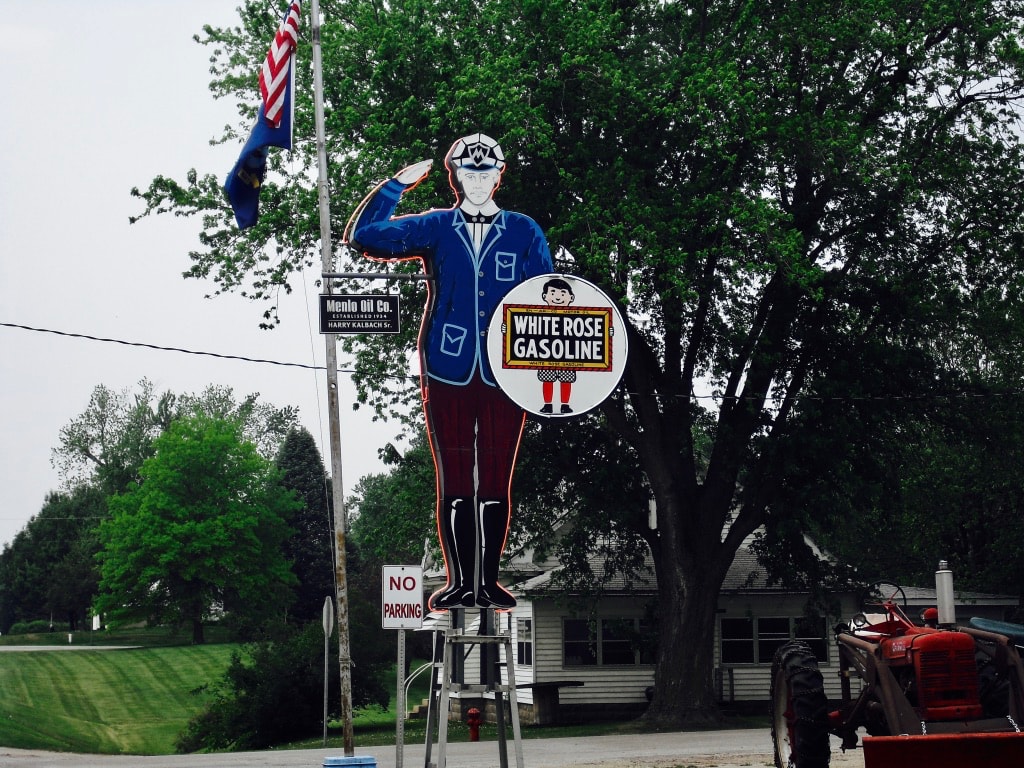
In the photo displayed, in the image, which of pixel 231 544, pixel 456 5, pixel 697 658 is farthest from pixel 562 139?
pixel 231 544

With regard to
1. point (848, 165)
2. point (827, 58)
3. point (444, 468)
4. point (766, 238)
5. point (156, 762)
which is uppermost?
point (827, 58)

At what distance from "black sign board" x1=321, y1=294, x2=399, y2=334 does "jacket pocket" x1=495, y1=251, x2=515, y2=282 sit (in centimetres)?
129

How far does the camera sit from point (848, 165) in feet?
81.8

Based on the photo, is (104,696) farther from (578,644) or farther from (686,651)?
(686,651)

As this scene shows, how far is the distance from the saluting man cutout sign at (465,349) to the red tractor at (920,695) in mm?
4008

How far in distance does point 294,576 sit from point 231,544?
513cm

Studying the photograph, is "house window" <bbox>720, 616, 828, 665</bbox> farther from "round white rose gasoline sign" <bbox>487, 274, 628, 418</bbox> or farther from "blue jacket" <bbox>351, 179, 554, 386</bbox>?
"blue jacket" <bbox>351, 179, 554, 386</bbox>

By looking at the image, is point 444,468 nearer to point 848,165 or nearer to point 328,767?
point 328,767

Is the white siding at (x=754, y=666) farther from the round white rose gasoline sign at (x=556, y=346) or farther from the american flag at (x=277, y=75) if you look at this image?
the american flag at (x=277, y=75)

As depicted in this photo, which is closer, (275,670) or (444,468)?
(444,468)

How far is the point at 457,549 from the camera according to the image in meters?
15.5

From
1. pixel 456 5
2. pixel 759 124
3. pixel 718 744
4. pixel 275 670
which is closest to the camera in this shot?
pixel 718 744

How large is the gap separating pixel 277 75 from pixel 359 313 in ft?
12.6

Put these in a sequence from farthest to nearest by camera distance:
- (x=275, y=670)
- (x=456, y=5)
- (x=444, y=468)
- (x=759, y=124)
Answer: (x=275, y=670) → (x=456, y=5) → (x=759, y=124) → (x=444, y=468)
